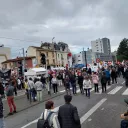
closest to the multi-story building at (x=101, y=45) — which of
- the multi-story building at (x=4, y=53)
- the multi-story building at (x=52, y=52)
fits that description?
the multi-story building at (x=52, y=52)

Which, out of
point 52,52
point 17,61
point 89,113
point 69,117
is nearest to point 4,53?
point 17,61

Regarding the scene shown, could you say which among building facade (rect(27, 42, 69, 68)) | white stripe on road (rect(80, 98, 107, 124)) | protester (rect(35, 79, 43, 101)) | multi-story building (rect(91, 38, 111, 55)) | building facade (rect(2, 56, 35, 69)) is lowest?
white stripe on road (rect(80, 98, 107, 124))

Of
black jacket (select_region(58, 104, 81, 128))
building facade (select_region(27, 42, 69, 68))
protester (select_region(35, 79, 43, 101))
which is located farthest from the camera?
building facade (select_region(27, 42, 69, 68))

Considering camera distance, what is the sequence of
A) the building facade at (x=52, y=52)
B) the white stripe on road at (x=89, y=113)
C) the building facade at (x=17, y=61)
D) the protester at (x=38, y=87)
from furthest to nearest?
the building facade at (x=52, y=52)
the building facade at (x=17, y=61)
the protester at (x=38, y=87)
the white stripe on road at (x=89, y=113)

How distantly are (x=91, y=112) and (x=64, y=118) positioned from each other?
6.17 meters

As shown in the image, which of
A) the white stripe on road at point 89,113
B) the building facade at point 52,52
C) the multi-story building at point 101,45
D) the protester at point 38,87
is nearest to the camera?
the white stripe on road at point 89,113

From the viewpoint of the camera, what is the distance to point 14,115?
13.0 meters

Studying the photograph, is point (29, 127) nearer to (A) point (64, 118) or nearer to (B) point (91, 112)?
(B) point (91, 112)

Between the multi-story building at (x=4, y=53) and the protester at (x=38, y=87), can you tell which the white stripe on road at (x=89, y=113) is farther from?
the multi-story building at (x=4, y=53)

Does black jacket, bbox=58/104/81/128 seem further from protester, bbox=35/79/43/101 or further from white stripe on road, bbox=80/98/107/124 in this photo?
protester, bbox=35/79/43/101

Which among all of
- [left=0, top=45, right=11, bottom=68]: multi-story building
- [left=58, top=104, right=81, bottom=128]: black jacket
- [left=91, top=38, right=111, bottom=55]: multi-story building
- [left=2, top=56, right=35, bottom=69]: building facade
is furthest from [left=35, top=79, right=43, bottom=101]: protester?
[left=91, top=38, right=111, bottom=55]: multi-story building

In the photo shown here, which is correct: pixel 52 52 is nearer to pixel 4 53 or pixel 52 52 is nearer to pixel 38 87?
pixel 4 53

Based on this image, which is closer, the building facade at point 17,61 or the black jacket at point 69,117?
the black jacket at point 69,117

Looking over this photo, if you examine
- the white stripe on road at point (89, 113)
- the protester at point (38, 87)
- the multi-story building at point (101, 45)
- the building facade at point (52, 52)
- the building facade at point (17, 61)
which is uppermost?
the multi-story building at point (101, 45)
